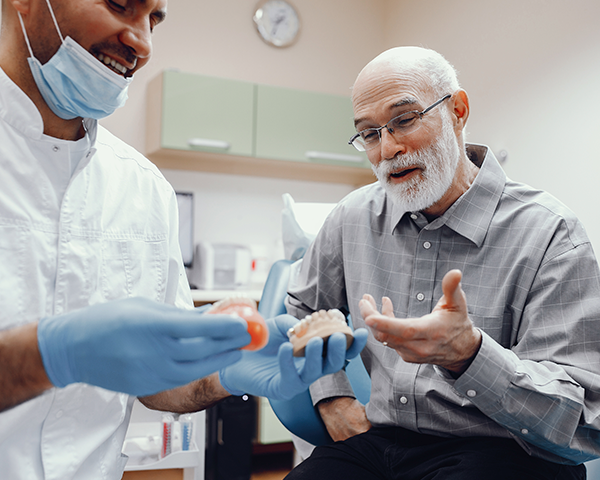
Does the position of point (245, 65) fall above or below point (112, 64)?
above

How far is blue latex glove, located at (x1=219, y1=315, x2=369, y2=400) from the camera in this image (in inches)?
31.1

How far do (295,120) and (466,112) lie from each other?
1844 millimetres

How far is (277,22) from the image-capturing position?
3461mm

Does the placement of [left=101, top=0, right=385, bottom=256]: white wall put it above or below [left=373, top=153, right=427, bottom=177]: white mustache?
above

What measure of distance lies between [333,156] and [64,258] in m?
2.44

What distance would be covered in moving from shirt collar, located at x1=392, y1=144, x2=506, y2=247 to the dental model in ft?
1.65

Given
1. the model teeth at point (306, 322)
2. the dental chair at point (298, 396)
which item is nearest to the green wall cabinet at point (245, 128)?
the dental chair at point (298, 396)

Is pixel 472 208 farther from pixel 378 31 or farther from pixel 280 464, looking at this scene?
pixel 378 31

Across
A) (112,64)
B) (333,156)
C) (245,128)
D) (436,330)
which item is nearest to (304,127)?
(333,156)

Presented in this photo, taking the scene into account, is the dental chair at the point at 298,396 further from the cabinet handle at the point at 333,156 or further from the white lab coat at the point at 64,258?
the cabinet handle at the point at 333,156

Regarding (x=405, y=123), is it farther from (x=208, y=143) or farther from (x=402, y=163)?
(x=208, y=143)

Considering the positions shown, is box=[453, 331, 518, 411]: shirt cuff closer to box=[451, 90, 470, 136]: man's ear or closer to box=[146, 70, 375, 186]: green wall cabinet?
box=[451, 90, 470, 136]: man's ear

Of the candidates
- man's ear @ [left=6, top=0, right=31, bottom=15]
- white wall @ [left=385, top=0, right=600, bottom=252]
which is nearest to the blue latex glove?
man's ear @ [left=6, top=0, right=31, bottom=15]

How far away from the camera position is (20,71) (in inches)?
39.9
